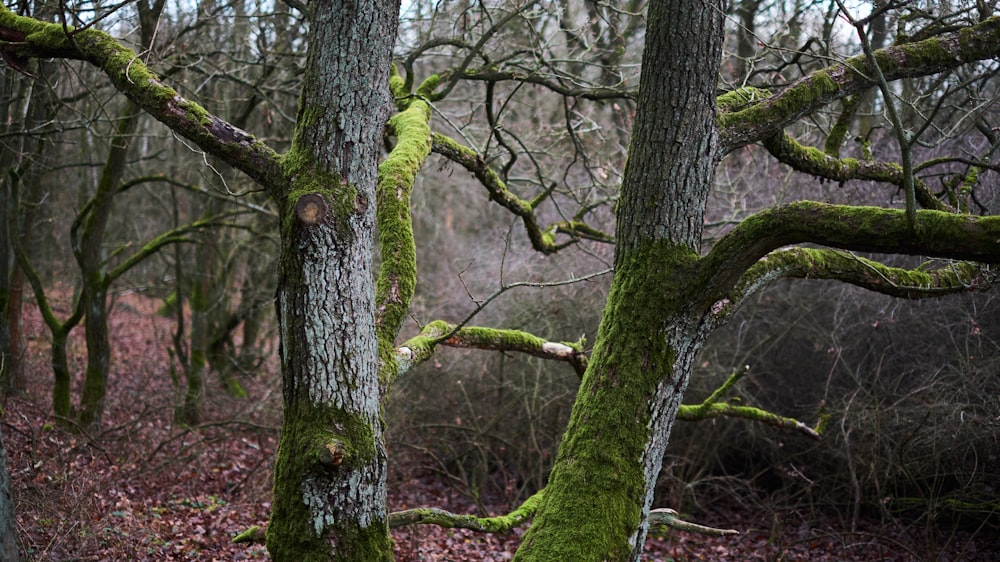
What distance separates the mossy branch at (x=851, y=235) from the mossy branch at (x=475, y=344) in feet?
4.93

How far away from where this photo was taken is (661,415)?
11.2 ft

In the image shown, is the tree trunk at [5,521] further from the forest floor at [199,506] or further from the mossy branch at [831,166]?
the mossy branch at [831,166]

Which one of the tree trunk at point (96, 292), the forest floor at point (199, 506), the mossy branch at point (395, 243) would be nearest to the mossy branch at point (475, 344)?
the mossy branch at point (395, 243)

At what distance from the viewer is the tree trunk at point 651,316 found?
10.9 ft

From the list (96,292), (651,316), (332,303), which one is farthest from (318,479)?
(96,292)

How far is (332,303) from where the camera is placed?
303 centimetres

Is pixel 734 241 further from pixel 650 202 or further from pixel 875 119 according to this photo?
pixel 875 119

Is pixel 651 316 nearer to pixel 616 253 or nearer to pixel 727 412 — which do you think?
pixel 616 253

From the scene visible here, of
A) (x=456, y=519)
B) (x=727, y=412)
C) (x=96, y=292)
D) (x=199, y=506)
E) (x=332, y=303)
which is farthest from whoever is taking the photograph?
(x=96, y=292)

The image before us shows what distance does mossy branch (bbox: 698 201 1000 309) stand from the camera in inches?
109

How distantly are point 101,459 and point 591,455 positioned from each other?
6.45 m

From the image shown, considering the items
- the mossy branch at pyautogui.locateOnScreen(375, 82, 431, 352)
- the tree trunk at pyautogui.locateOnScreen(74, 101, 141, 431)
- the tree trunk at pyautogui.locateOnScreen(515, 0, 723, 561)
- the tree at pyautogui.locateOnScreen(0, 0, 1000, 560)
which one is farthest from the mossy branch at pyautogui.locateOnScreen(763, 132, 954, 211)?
the tree trunk at pyautogui.locateOnScreen(74, 101, 141, 431)

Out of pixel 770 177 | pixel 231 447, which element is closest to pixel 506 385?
pixel 231 447

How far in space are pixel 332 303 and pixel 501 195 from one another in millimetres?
2519
